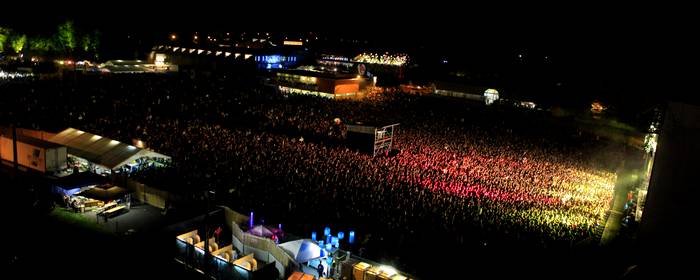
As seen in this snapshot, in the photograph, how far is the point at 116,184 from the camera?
40.2ft

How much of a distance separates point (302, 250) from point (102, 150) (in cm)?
871

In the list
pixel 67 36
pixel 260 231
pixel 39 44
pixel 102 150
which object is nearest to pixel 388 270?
pixel 260 231

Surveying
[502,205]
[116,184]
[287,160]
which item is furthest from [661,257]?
[116,184]

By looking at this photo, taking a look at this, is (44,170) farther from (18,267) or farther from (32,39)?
(32,39)

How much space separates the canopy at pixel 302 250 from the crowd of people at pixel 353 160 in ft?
7.84

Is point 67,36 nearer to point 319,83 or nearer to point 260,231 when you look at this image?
point 319,83

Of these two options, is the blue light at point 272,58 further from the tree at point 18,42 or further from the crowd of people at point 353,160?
the tree at point 18,42

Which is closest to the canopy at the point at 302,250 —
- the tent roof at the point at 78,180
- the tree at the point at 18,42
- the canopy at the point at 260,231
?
the canopy at the point at 260,231

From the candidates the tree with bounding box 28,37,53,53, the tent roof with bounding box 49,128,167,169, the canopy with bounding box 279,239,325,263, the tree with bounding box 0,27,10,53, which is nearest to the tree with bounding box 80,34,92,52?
the tree with bounding box 28,37,53,53

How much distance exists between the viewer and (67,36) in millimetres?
47594

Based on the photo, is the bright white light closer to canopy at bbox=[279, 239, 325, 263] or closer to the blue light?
canopy at bbox=[279, 239, 325, 263]

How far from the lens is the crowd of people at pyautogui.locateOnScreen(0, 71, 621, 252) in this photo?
11.6 meters

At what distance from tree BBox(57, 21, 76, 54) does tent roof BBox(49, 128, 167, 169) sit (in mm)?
38764

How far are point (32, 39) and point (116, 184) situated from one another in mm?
42469
